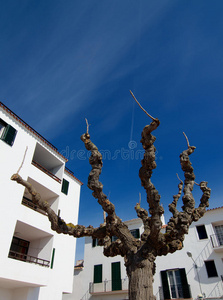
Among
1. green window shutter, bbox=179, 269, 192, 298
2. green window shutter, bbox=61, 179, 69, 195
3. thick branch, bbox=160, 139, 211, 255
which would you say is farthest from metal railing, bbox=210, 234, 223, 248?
thick branch, bbox=160, 139, 211, 255

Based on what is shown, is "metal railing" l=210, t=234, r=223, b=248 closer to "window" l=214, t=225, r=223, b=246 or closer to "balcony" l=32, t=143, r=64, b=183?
"window" l=214, t=225, r=223, b=246

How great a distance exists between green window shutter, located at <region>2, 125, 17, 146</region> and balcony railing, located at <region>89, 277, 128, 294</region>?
58.9 feet

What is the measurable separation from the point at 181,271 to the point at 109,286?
25.4ft

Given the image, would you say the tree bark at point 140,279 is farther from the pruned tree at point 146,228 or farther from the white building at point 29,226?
the white building at point 29,226

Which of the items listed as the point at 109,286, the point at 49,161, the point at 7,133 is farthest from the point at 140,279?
the point at 109,286

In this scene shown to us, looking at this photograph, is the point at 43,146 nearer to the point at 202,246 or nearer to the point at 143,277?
the point at 143,277

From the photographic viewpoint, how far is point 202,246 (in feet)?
68.1

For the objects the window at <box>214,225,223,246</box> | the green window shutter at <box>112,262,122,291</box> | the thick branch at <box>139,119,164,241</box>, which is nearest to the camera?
the thick branch at <box>139,119,164,241</box>

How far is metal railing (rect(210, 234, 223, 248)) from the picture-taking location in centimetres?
2016

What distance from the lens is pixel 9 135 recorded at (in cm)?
1453

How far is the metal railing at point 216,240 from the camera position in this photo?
2016 cm

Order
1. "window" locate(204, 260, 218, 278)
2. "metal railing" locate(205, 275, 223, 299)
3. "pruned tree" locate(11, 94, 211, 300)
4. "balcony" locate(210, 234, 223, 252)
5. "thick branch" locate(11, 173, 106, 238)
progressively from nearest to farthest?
"pruned tree" locate(11, 94, 211, 300)
"thick branch" locate(11, 173, 106, 238)
"metal railing" locate(205, 275, 223, 299)
"window" locate(204, 260, 218, 278)
"balcony" locate(210, 234, 223, 252)

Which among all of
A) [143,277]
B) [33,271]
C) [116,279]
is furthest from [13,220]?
[116,279]

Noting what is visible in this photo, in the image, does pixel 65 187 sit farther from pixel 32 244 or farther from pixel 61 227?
pixel 61 227
